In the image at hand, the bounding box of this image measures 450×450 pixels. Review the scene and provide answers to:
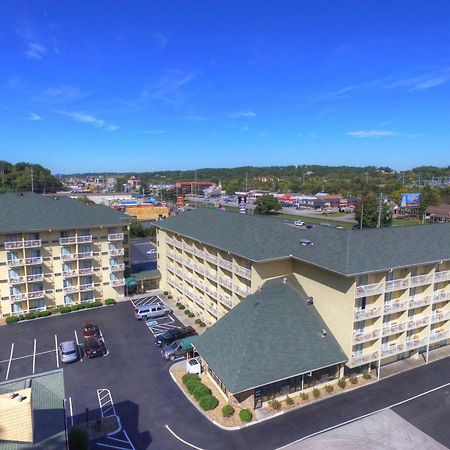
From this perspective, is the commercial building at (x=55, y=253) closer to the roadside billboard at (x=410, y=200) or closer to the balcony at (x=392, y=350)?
the balcony at (x=392, y=350)

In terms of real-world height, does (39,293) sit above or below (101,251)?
below

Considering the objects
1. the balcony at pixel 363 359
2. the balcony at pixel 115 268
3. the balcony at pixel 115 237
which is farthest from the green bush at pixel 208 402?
the balcony at pixel 115 237

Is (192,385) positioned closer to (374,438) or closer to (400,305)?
(374,438)

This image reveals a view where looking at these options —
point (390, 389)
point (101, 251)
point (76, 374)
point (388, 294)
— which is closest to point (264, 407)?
point (390, 389)

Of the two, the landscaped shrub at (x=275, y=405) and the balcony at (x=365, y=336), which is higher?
the balcony at (x=365, y=336)

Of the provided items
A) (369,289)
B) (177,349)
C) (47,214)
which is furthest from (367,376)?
(47,214)

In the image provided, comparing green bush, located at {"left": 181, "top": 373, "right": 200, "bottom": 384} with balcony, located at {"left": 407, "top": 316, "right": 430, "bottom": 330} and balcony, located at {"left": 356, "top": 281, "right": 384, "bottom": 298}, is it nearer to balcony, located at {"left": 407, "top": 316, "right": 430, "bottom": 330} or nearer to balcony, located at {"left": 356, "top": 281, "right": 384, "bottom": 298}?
balcony, located at {"left": 356, "top": 281, "right": 384, "bottom": 298}

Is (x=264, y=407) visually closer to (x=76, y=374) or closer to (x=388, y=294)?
(x=388, y=294)
